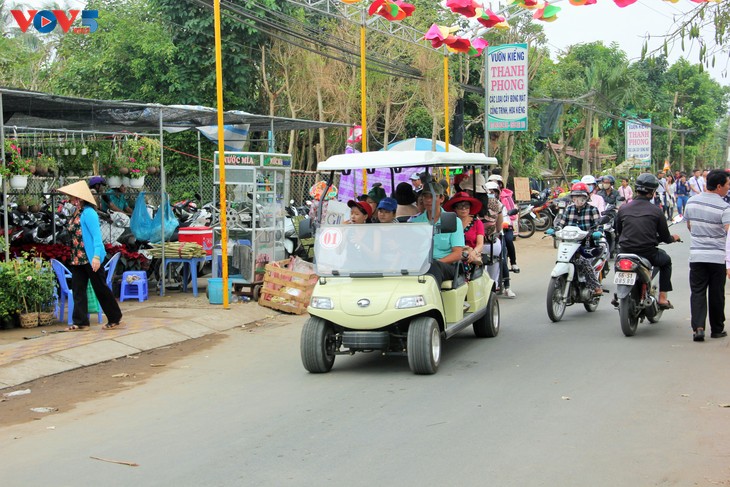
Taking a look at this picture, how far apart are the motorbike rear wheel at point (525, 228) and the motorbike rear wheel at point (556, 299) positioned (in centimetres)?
1476

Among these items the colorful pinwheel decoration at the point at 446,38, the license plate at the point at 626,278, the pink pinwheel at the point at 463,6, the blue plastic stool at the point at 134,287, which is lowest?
the blue plastic stool at the point at 134,287

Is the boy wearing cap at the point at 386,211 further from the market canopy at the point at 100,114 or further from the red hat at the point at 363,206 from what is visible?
the market canopy at the point at 100,114

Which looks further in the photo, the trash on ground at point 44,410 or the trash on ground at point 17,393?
the trash on ground at point 17,393

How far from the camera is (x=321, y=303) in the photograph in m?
8.06

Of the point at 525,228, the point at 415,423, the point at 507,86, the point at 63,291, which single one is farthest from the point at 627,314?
the point at 525,228

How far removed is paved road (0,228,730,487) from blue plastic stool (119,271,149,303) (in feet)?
14.5

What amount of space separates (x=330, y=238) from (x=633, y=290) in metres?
3.75

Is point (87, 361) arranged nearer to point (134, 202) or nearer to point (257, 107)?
point (134, 202)

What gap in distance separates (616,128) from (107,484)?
52.5 m

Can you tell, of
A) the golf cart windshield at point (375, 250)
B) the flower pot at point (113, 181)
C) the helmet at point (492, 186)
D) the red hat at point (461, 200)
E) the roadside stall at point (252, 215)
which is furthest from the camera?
the flower pot at point (113, 181)

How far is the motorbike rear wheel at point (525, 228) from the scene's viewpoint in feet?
84.4

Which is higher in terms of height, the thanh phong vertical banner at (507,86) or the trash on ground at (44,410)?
the thanh phong vertical banner at (507,86)

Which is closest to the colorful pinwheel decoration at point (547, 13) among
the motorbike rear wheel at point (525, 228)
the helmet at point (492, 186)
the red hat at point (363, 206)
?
the helmet at point (492, 186)

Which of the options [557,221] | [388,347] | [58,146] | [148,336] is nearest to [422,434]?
[388,347]
